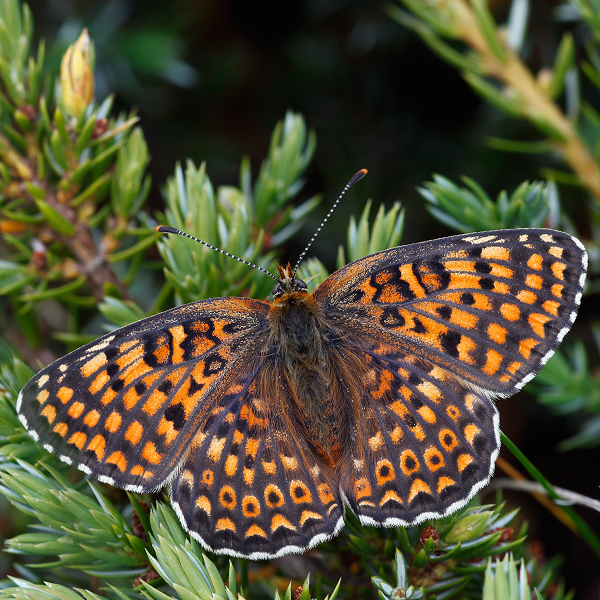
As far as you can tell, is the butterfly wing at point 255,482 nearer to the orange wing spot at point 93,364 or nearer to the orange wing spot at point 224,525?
the orange wing spot at point 224,525

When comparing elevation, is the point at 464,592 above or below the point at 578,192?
below

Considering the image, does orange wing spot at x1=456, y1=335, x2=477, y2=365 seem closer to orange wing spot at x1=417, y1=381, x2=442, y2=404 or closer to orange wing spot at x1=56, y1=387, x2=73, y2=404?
orange wing spot at x1=417, y1=381, x2=442, y2=404

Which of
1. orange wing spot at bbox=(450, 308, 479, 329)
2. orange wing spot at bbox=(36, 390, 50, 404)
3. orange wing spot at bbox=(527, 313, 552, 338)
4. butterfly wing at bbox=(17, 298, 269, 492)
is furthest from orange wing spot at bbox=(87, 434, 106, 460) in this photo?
orange wing spot at bbox=(527, 313, 552, 338)

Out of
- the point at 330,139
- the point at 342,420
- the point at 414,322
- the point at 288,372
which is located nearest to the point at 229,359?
the point at 288,372

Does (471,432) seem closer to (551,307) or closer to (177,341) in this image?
(551,307)

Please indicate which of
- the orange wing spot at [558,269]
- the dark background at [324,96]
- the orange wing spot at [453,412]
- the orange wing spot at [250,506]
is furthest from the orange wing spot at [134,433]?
the dark background at [324,96]

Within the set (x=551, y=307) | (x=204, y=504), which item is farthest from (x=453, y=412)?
(x=204, y=504)

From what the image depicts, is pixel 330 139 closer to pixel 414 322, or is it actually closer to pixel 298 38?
pixel 298 38
